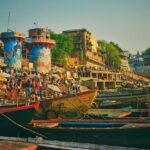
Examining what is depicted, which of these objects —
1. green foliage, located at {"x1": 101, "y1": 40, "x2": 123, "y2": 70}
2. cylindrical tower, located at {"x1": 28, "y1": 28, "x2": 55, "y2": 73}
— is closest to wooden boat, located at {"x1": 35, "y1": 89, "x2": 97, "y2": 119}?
cylindrical tower, located at {"x1": 28, "y1": 28, "x2": 55, "y2": 73}

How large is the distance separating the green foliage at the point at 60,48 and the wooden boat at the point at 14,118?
131 ft

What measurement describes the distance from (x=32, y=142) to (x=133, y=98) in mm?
18176

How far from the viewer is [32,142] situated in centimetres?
991

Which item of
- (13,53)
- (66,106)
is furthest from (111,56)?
(66,106)

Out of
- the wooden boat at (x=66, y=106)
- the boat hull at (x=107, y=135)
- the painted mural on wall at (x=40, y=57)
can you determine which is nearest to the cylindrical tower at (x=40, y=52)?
the painted mural on wall at (x=40, y=57)

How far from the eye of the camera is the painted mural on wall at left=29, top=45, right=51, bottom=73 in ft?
155

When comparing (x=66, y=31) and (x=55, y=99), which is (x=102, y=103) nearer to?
(x=55, y=99)

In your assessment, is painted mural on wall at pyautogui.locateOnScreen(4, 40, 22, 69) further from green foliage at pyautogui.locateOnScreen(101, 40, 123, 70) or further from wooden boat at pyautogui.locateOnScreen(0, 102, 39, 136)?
green foliage at pyautogui.locateOnScreen(101, 40, 123, 70)

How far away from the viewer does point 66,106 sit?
20375 mm

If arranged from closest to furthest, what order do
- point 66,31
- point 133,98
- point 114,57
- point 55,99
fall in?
point 55,99
point 133,98
point 66,31
point 114,57

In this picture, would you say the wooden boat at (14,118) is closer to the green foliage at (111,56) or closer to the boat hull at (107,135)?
the boat hull at (107,135)

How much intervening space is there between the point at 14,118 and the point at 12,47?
3063 cm

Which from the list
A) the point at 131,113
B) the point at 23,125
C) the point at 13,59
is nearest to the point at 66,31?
the point at 13,59

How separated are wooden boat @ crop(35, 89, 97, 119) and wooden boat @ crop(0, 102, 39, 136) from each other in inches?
168
